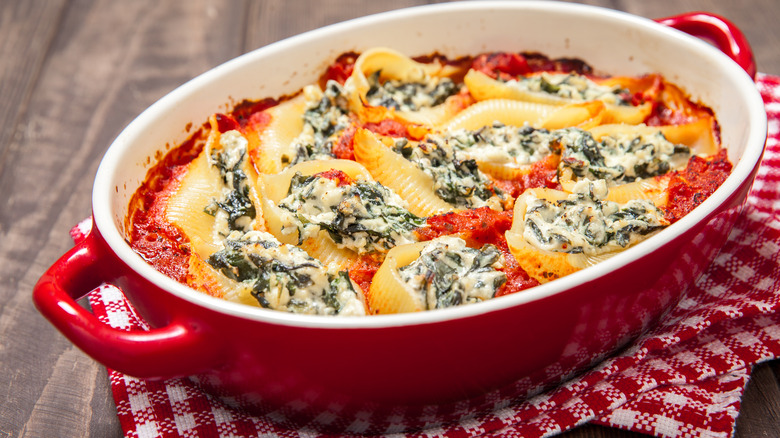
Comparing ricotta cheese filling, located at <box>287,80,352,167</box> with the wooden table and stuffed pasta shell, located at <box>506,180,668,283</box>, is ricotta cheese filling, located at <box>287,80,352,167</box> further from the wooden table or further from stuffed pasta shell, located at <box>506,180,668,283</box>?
the wooden table

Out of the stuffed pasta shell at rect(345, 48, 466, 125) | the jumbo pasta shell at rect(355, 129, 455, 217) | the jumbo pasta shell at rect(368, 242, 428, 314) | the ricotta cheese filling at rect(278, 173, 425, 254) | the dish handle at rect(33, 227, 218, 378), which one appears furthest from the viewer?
the stuffed pasta shell at rect(345, 48, 466, 125)

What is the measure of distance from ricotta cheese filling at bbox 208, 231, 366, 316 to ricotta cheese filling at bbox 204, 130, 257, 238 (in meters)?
0.27

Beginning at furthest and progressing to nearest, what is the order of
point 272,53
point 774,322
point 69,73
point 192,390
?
1. point 69,73
2. point 272,53
3. point 774,322
4. point 192,390

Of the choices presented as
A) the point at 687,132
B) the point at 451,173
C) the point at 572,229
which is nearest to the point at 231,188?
the point at 451,173

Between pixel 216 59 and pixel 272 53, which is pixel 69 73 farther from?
Result: pixel 272 53

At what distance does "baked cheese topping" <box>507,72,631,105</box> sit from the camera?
3037mm

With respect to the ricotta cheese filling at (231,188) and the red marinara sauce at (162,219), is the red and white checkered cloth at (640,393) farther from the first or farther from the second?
the ricotta cheese filling at (231,188)

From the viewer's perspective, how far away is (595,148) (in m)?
2.67

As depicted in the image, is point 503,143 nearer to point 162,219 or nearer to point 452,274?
point 452,274

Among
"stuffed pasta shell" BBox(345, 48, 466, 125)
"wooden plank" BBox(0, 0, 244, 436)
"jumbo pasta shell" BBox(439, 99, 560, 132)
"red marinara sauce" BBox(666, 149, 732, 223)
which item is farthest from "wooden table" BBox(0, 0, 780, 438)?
"stuffed pasta shell" BBox(345, 48, 466, 125)

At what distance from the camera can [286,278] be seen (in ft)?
6.71

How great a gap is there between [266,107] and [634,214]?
1.56 m

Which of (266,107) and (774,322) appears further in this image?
(266,107)

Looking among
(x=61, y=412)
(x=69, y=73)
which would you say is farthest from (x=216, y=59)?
(x=61, y=412)
